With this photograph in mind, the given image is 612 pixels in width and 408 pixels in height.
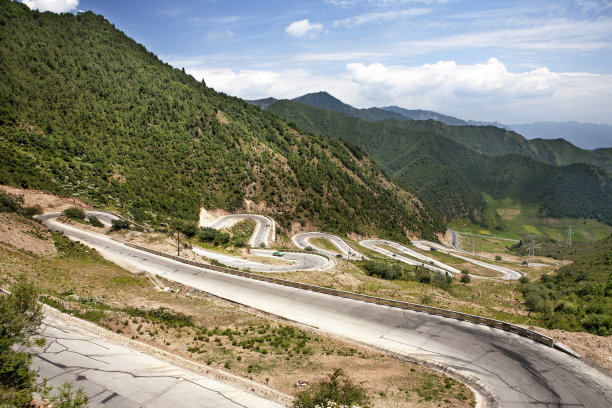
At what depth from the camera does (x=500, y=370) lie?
23.6 m

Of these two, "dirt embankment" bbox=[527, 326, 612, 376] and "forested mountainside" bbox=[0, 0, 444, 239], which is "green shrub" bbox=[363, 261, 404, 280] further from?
"forested mountainside" bbox=[0, 0, 444, 239]

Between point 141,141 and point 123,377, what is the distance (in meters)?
89.4

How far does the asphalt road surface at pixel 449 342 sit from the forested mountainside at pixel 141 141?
4390cm

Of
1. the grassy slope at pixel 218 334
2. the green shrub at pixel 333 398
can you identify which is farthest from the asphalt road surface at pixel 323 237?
the green shrub at pixel 333 398

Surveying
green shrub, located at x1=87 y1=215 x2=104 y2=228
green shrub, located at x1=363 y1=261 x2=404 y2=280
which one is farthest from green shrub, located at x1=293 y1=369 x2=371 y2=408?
green shrub, located at x1=87 y1=215 x2=104 y2=228

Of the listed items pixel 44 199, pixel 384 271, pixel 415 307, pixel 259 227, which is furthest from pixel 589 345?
pixel 44 199

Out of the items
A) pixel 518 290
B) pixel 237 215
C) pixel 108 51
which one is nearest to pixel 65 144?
pixel 237 215

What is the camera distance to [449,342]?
27750 millimetres

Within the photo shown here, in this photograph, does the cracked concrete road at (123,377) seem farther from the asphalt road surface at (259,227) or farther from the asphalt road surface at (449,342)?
the asphalt road surface at (259,227)

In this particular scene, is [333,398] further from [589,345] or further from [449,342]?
[589,345]

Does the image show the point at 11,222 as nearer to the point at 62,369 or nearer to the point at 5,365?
the point at 62,369

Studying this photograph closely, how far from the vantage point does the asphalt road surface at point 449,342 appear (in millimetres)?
21000

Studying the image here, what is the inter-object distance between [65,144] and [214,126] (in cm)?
4973

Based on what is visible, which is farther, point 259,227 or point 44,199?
point 259,227
